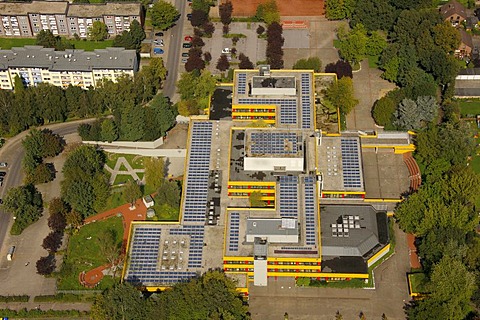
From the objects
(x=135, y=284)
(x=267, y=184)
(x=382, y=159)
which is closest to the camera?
(x=135, y=284)

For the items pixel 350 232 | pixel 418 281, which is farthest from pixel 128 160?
pixel 418 281

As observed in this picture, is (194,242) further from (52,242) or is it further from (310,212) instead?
(52,242)

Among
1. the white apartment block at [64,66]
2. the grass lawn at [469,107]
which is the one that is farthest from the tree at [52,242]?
the grass lawn at [469,107]

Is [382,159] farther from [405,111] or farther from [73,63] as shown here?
[73,63]

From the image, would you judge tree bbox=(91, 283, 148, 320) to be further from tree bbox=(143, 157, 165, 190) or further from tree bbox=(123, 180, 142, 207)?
tree bbox=(143, 157, 165, 190)

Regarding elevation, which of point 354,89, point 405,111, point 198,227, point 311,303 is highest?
point 354,89

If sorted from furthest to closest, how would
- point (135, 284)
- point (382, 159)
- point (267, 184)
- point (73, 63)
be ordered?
point (73, 63), point (382, 159), point (267, 184), point (135, 284)

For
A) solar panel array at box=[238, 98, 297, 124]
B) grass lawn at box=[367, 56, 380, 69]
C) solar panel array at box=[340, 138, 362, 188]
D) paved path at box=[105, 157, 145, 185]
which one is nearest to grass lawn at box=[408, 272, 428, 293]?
solar panel array at box=[340, 138, 362, 188]

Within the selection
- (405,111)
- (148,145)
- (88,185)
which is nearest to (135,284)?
(88,185)

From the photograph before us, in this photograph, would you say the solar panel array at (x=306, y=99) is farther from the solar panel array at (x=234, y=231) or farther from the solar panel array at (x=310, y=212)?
the solar panel array at (x=234, y=231)
